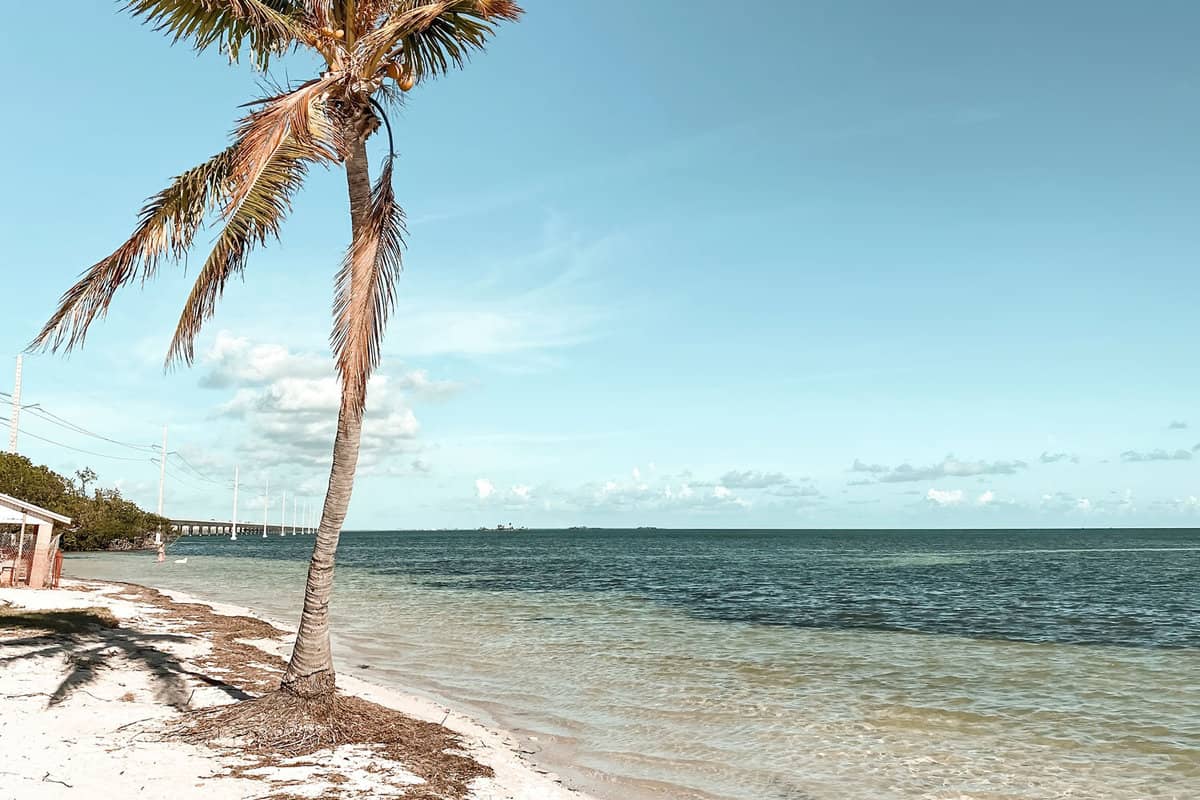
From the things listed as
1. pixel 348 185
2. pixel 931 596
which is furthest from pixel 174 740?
pixel 931 596

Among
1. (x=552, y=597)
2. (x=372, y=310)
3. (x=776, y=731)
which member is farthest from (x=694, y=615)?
(x=372, y=310)

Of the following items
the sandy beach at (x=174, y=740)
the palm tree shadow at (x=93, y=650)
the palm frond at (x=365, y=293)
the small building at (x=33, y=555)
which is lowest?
the sandy beach at (x=174, y=740)

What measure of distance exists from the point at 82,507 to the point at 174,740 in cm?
8436

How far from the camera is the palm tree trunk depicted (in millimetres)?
9398

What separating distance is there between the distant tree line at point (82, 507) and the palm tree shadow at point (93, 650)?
46.1 m

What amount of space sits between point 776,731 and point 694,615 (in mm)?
16339

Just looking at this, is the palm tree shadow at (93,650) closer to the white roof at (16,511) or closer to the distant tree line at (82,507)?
the white roof at (16,511)

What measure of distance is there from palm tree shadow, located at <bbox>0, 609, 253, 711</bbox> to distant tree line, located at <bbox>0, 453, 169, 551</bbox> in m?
46.1

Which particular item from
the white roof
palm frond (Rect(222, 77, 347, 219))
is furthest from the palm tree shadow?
the white roof

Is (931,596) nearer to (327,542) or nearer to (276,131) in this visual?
(327,542)

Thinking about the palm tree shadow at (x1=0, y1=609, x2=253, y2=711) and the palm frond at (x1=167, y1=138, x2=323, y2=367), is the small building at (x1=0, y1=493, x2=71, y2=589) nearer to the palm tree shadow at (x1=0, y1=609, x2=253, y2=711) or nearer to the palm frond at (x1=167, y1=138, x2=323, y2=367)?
the palm tree shadow at (x1=0, y1=609, x2=253, y2=711)

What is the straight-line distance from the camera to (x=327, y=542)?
9.43m

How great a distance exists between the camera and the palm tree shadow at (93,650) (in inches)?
450

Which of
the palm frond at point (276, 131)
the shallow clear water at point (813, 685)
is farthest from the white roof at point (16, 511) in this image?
the palm frond at point (276, 131)
